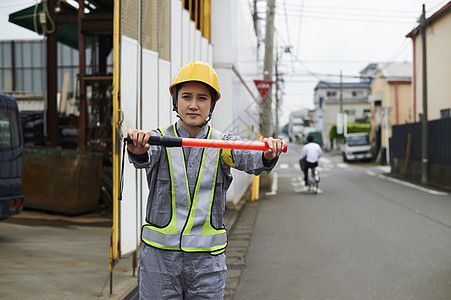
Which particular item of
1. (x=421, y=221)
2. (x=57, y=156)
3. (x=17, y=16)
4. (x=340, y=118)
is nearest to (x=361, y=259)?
(x=421, y=221)

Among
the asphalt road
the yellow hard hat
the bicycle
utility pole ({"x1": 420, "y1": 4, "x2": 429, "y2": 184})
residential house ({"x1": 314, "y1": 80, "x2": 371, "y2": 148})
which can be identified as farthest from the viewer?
residential house ({"x1": 314, "y1": 80, "x2": 371, "y2": 148})

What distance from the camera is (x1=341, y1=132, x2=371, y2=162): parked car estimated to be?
37.7 metres

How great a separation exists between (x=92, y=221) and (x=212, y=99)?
7.95 m

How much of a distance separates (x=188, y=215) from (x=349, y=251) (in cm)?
550

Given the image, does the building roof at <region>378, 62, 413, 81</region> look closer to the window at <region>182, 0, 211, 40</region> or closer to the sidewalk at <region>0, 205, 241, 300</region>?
the window at <region>182, 0, 211, 40</region>

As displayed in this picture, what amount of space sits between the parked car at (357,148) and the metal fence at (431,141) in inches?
468

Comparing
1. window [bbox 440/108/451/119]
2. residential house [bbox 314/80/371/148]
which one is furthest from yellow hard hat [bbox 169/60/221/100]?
residential house [bbox 314/80/371/148]

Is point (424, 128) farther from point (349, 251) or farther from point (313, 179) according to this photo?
point (349, 251)

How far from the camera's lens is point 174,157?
2506mm

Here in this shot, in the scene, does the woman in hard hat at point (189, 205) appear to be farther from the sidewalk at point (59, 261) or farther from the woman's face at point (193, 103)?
the sidewalk at point (59, 261)

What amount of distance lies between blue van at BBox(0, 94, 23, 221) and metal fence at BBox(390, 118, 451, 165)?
15.1 m

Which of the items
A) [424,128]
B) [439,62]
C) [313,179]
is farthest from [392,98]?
[313,179]

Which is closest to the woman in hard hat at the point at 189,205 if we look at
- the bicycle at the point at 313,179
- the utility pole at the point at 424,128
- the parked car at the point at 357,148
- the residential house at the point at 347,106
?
the bicycle at the point at 313,179

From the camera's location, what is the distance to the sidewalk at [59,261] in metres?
5.24
